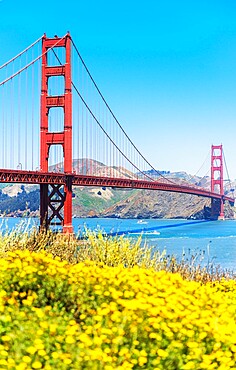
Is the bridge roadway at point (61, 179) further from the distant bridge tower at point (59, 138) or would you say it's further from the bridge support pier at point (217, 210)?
the bridge support pier at point (217, 210)

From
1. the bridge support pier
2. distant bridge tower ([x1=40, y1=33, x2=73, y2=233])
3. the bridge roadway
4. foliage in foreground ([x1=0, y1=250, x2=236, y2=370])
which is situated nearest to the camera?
foliage in foreground ([x1=0, y1=250, x2=236, y2=370])

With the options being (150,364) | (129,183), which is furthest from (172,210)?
(150,364)

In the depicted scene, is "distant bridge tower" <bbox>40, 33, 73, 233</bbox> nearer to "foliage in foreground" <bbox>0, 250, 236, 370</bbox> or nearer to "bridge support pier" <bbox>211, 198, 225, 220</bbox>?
"foliage in foreground" <bbox>0, 250, 236, 370</bbox>

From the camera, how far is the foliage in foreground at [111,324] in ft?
16.3

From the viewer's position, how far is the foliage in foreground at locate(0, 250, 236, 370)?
4.97 meters

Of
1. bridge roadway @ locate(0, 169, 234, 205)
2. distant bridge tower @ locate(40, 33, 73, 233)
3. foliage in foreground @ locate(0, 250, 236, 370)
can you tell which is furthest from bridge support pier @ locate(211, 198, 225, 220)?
foliage in foreground @ locate(0, 250, 236, 370)

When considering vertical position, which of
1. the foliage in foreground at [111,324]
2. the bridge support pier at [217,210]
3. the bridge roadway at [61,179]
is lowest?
the foliage in foreground at [111,324]

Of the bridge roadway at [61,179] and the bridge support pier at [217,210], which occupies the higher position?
the bridge roadway at [61,179]

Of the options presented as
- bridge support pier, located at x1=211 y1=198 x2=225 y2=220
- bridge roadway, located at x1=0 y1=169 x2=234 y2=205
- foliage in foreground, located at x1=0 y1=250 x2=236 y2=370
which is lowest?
foliage in foreground, located at x1=0 y1=250 x2=236 y2=370

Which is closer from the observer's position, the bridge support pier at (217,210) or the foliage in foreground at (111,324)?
the foliage in foreground at (111,324)

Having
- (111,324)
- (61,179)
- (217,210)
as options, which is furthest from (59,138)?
(217,210)

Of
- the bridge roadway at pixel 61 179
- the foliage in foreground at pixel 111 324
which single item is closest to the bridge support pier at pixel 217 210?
the bridge roadway at pixel 61 179

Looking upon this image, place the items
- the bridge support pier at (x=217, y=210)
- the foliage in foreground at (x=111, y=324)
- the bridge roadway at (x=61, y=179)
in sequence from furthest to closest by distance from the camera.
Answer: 1. the bridge support pier at (x=217, y=210)
2. the bridge roadway at (x=61, y=179)
3. the foliage in foreground at (x=111, y=324)

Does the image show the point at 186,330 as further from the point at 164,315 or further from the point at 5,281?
the point at 5,281
